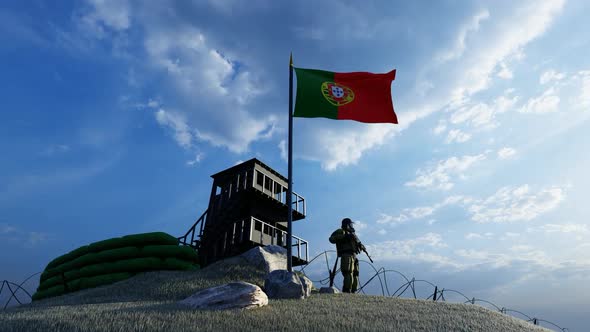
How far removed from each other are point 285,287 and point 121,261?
7.69 metres

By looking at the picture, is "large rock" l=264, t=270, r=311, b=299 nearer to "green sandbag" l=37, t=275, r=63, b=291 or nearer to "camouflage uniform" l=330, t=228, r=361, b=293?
"camouflage uniform" l=330, t=228, r=361, b=293

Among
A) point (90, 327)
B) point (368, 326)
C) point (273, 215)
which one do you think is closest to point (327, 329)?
point (368, 326)

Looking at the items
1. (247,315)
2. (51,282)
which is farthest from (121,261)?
(247,315)

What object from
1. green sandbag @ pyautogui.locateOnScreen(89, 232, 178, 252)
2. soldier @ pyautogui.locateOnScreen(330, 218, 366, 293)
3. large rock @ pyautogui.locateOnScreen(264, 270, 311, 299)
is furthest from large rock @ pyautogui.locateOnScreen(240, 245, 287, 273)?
green sandbag @ pyautogui.locateOnScreen(89, 232, 178, 252)

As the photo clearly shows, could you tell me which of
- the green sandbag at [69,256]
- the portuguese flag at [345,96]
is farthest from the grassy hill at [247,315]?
the portuguese flag at [345,96]

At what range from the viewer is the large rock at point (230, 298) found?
9.34 meters

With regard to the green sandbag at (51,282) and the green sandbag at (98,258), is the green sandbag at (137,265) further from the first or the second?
the green sandbag at (51,282)

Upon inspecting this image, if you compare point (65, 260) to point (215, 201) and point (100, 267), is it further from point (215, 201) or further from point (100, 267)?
point (215, 201)

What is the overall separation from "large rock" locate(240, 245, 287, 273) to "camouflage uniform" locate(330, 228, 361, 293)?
2494 millimetres

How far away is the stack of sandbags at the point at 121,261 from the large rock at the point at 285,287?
5.62 meters

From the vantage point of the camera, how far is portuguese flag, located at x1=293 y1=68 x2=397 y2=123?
13672mm

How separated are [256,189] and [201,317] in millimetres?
14576

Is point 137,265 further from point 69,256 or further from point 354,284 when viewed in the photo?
point 354,284

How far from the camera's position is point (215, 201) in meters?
25.3
